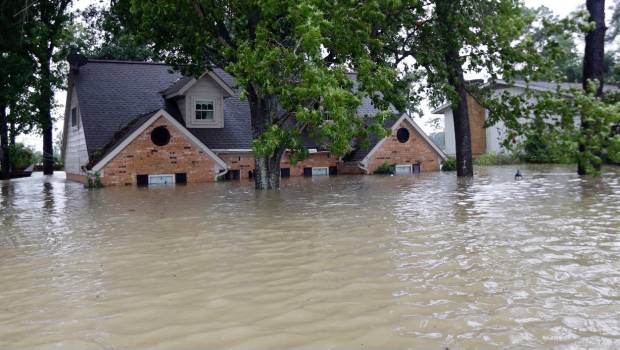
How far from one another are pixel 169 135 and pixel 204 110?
3462 millimetres

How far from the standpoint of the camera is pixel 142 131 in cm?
2370

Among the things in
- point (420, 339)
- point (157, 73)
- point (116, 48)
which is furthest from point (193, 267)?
point (116, 48)

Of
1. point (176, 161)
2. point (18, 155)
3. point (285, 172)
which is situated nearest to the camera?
point (176, 161)

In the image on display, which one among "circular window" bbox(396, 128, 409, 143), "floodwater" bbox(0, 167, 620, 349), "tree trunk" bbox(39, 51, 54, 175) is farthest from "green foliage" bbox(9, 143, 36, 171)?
"floodwater" bbox(0, 167, 620, 349)

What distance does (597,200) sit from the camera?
11836 mm

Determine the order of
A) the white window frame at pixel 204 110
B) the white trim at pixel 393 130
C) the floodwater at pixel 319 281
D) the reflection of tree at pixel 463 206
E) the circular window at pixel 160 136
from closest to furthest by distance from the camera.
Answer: the floodwater at pixel 319 281
the reflection of tree at pixel 463 206
the circular window at pixel 160 136
the white window frame at pixel 204 110
the white trim at pixel 393 130

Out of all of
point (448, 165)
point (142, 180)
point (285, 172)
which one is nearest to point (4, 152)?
point (142, 180)

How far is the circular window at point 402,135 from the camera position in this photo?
3142 centimetres

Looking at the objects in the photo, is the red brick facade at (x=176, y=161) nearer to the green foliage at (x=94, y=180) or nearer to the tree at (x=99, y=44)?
the green foliage at (x=94, y=180)

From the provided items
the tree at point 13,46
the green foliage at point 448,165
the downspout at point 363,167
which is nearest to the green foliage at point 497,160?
the green foliage at point 448,165

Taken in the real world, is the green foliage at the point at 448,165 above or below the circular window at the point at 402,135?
below

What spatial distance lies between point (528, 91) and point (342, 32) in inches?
244

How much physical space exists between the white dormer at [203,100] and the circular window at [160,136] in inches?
114

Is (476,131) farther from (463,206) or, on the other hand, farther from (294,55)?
(294,55)
